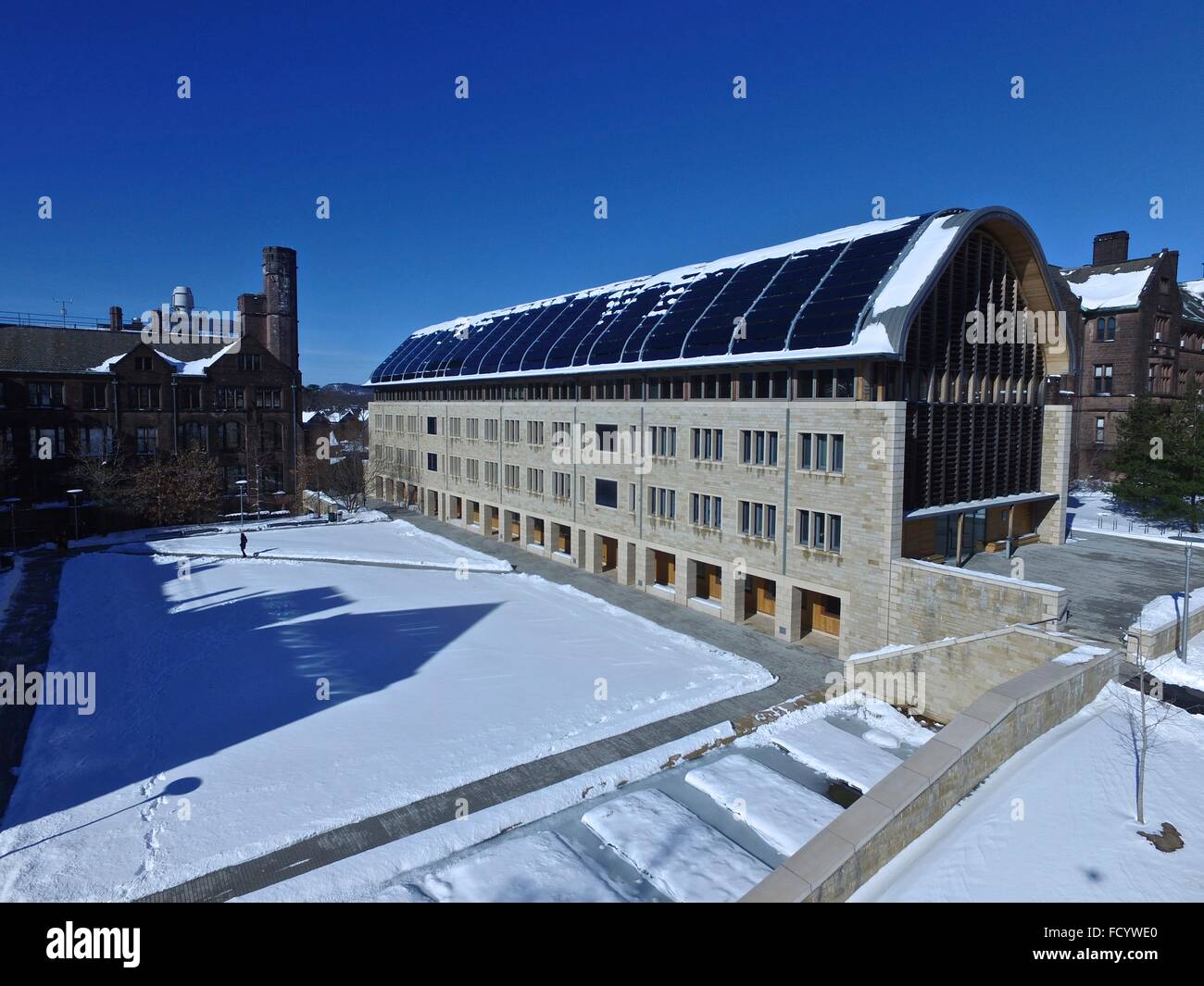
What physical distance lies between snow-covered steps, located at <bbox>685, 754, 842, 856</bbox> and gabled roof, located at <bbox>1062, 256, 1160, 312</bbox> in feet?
199

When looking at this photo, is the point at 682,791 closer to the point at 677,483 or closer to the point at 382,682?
the point at 382,682

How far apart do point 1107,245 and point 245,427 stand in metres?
81.1

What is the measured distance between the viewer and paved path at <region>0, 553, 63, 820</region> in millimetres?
18859

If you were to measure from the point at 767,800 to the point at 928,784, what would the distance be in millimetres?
4169

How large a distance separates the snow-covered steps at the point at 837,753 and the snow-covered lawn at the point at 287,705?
12.8 feet

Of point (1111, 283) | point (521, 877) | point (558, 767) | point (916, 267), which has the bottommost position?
point (558, 767)

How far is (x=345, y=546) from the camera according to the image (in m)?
46.6

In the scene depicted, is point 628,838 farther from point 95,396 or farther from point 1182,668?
point 95,396

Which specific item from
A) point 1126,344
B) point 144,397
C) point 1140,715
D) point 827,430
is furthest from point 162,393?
point 1126,344

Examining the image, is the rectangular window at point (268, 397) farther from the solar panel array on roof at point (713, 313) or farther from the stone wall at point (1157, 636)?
the stone wall at point (1157, 636)

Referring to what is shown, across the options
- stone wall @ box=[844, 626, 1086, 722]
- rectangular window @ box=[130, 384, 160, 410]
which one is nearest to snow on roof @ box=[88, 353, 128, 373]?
rectangular window @ box=[130, 384, 160, 410]

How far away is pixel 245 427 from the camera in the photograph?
200 ft

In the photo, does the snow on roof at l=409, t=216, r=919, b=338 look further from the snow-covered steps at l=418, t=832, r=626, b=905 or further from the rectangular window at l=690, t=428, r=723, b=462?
the snow-covered steps at l=418, t=832, r=626, b=905

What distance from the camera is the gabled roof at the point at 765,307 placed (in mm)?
26734
